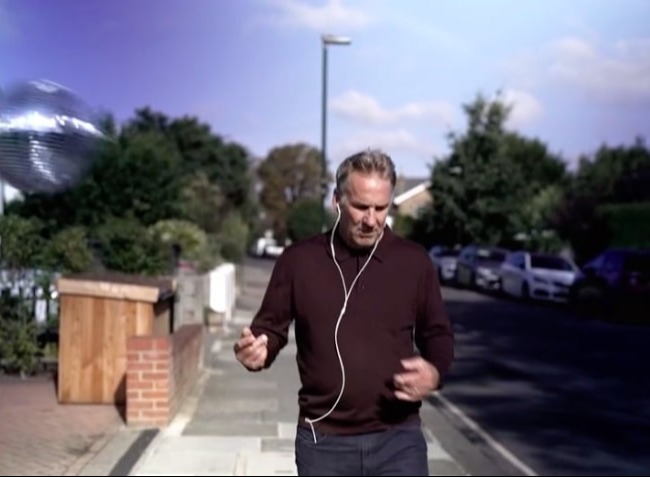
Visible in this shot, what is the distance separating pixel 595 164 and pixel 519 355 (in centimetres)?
3041

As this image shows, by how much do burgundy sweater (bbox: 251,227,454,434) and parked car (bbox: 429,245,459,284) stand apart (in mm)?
24161

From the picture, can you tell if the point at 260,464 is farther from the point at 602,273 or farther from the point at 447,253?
the point at 447,253

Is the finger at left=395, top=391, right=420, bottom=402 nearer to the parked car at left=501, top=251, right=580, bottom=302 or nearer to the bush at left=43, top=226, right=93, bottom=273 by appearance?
the bush at left=43, top=226, right=93, bottom=273

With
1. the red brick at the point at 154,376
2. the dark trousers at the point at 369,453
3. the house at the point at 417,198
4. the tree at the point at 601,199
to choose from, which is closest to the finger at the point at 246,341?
the dark trousers at the point at 369,453

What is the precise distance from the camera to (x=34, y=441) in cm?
703

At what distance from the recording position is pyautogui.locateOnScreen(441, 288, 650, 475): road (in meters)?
10.8

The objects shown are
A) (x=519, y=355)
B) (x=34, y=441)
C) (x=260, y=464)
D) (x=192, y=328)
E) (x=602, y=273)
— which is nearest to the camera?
(x=34, y=441)

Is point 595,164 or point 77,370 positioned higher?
point 595,164

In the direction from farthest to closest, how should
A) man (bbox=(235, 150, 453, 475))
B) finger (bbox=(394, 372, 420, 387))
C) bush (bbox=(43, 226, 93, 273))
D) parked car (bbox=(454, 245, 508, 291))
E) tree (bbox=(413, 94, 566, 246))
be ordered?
parked car (bbox=(454, 245, 508, 291)), tree (bbox=(413, 94, 566, 246)), bush (bbox=(43, 226, 93, 273)), man (bbox=(235, 150, 453, 475)), finger (bbox=(394, 372, 420, 387))

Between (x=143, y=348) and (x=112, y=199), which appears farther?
(x=143, y=348)

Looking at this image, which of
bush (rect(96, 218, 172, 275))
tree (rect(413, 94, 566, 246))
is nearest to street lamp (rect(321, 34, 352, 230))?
bush (rect(96, 218, 172, 275))

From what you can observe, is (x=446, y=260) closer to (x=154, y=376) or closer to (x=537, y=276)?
(x=537, y=276)

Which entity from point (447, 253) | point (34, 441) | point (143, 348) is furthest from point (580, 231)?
point (34, 441)

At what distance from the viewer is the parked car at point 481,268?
33.2 m
